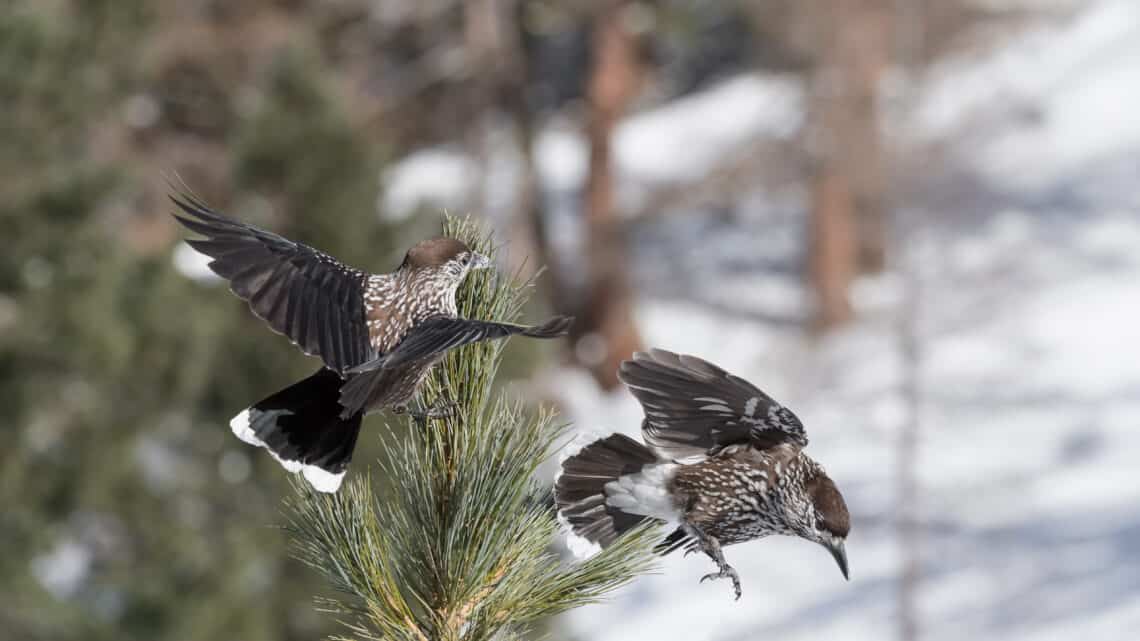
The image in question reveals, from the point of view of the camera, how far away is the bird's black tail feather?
1.92 m

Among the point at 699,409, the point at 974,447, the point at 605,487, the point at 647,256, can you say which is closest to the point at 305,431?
the point at 605,487

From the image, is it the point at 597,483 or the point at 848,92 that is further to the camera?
the point at 848,92

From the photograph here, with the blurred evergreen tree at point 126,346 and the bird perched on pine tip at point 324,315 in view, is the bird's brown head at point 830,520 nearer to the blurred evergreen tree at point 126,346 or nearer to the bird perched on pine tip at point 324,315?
the bird perched on pine tip at point 324,315

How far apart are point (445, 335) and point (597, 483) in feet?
1.13

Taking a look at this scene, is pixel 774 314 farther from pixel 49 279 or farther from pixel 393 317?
pixel 393 317

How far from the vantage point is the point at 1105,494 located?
14320 mm

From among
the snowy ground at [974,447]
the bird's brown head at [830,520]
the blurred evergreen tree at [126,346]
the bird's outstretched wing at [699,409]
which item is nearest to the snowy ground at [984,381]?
the snowy ground at [974,447]

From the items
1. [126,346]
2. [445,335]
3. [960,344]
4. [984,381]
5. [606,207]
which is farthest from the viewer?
[606,207]

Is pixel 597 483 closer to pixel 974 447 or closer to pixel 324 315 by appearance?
pixel 324 315

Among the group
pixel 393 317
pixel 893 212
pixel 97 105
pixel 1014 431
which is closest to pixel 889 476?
pixel 1014 431

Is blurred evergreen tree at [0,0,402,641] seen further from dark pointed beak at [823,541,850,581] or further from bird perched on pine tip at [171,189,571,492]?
dark pointed beak at [823,541,850,581]

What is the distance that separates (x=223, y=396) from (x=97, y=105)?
235 centimetres

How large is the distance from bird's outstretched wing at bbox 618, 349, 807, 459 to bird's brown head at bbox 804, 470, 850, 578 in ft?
0.43

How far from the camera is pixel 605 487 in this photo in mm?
1926
